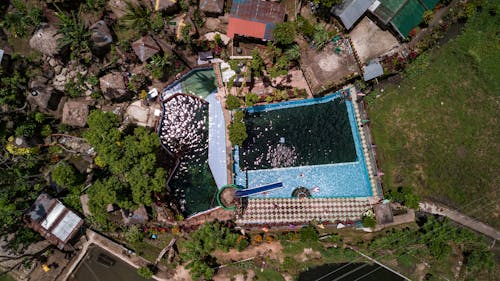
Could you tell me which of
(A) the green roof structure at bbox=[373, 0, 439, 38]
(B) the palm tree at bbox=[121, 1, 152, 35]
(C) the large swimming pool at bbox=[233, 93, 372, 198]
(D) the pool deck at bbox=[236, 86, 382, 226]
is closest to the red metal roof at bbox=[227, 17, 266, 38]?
(C) the large swimming pool at bbox=[233, 93, 372, 198]

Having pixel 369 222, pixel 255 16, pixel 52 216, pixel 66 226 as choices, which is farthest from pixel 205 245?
pixel 255 16

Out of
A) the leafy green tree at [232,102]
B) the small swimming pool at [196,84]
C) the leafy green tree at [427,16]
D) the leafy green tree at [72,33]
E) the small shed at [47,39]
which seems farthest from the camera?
the small swimming pool at [196,84]

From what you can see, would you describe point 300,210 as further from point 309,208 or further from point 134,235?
point 134,235

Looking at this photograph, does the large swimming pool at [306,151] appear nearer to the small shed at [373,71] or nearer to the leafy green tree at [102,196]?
the small shed at [373,71]

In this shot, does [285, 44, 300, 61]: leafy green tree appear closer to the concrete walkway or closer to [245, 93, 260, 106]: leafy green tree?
[245, 93, 260, 106]: leafy green tree

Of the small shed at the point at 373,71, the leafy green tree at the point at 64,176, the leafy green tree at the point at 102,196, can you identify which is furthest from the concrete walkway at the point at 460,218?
the leafy green tree at the point at 64,176

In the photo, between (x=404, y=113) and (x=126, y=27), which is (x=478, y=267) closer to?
(x=404, y=113)
